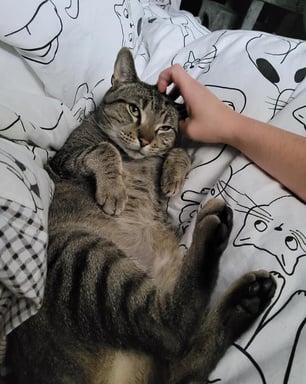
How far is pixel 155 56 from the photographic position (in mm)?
1603

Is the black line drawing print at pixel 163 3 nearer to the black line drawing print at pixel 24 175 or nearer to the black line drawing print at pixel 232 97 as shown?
the black line drawing print at pixel 232 97

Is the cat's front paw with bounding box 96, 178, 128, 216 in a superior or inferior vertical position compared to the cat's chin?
inferior

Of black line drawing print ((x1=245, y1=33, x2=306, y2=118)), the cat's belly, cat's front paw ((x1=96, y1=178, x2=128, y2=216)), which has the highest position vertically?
black line drawing print ((x1=245, y1=33, x2=306, y2=118))

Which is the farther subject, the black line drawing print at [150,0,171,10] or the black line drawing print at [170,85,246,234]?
the black line drawing print at [150,0,171,10]

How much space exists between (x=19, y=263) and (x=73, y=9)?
0.89 m

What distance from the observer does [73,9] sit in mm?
1278

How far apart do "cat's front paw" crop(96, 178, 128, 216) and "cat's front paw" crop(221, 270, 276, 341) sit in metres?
0.39

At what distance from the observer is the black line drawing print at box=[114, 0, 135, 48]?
4.81ft

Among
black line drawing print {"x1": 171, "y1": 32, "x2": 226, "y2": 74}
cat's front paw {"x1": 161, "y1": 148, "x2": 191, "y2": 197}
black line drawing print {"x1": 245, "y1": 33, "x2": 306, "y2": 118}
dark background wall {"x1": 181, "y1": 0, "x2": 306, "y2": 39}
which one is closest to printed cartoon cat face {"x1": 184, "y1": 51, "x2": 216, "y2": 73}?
black line drawing print {"x1": 171, "y1": 32, "x2": 226, "y2": 74}

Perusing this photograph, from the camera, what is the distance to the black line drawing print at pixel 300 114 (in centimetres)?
107

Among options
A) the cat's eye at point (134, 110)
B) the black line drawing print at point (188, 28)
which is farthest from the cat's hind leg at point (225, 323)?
the black line drawing print at point (188, 28)

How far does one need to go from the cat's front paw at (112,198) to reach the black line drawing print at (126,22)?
0.63 m

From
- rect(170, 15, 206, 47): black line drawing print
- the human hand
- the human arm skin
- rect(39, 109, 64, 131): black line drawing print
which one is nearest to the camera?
the human arm skin

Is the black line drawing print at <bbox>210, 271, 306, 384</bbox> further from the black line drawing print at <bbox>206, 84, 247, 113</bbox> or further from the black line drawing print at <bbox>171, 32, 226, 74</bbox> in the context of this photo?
the black line drawing print at <bbox>171, 32, 226, 74</bbox>
